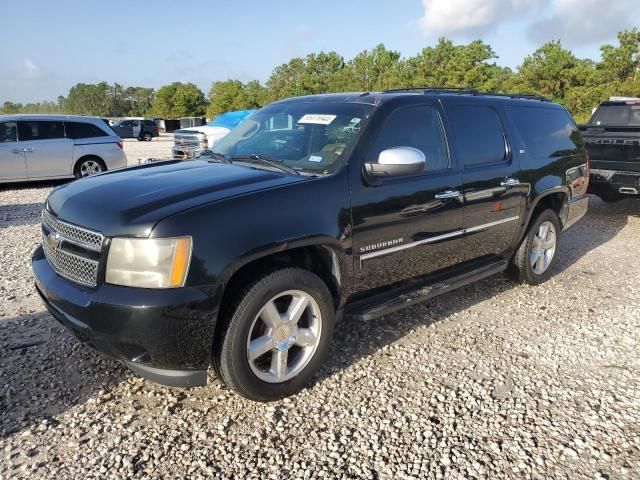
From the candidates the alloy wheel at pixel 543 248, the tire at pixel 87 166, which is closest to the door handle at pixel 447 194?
the alloy wheel at pixel 543 248

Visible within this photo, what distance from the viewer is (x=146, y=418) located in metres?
2.86

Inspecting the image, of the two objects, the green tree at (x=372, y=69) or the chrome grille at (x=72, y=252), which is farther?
the green tree at (x=372, y=69)

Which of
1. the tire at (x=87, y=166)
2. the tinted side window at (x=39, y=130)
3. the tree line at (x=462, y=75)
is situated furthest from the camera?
the tree line at (x=462, y=75)

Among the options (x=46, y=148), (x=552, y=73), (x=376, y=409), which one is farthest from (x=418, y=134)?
(x=552, y=73)

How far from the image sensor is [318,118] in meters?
3.75

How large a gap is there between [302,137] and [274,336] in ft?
4.99

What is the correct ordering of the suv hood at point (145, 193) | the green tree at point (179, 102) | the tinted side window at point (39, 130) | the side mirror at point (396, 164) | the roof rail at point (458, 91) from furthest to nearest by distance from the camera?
the green tree at point (179, 102), the tinted side window at point (39, 130), the roof rail at point (458, 91), the side mirror at point (396, 164), the suv hood at point (145, 193)

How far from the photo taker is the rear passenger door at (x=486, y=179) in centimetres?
405

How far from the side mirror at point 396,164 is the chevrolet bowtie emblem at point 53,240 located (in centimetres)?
194

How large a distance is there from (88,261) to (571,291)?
456cm

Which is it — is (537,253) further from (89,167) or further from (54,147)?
(54,147)

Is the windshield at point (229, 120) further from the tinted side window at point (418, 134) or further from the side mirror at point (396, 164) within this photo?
the side mirror at point (396, 164)

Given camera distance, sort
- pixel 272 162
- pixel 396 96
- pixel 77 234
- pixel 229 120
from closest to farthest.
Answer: pixel 77 234 → pixel 272 162 → pixel 396 96 → pixel 229 120

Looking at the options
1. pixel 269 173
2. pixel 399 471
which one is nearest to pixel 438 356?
pixel 399 471
